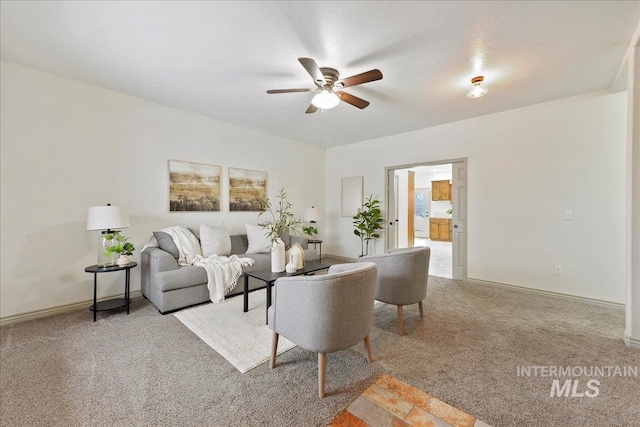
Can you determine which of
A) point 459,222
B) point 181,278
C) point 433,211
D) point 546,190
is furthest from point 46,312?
point 433,211

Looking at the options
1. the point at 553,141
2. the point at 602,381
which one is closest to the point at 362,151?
the point at 553,141

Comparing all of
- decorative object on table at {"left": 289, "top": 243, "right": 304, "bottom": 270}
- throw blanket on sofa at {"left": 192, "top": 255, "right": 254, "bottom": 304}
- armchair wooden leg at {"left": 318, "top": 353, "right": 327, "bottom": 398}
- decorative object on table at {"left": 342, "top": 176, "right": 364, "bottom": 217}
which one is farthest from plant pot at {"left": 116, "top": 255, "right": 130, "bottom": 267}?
decorative object on table at {"left": 342, "top": 176, "right": 364, "bottom": 217}

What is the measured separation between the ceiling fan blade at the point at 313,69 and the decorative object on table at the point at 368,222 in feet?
10.4

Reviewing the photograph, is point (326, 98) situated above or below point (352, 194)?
above

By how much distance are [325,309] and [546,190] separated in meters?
3.87

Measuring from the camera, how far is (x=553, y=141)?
3.49 m

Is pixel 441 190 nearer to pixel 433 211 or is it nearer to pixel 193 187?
pixel 433 211

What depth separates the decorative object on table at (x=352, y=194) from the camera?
18.5ft

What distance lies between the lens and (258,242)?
13.7ft

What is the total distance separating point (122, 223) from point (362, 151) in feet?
14.7

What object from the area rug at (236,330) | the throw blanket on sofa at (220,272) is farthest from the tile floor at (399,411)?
the throw blanket on sofa at (220,272)

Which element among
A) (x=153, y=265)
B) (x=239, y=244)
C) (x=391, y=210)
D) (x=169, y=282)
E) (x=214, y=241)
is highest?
(x=391, y=210)

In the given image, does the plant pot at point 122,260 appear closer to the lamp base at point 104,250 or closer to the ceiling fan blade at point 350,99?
the lamp base at point 104,250

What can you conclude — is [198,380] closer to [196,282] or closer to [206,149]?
[196,282]
